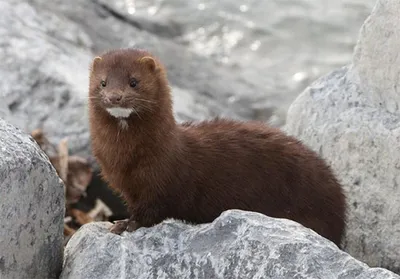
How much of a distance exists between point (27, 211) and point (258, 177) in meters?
0.99

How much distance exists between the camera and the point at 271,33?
29.7 ft

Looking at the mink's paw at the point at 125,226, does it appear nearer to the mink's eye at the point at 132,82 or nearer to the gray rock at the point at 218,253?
the gray rock at the point at 218,253

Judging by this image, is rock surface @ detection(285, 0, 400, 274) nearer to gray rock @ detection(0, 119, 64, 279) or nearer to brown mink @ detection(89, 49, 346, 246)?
brown mink @ detection(89, 49, 346, 246)

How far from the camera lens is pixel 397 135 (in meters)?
3.81

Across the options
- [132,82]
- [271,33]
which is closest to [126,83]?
[132,82]

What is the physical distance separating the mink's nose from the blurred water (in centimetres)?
471

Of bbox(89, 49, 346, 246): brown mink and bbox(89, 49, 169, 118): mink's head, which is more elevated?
bbox(89, 49, 169, 118): mink's head

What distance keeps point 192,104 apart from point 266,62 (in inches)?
97.4

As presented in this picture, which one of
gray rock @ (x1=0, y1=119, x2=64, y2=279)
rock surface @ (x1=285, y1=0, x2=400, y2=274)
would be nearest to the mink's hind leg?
gray rock @ (x1=0, y1=119, x2=64, y2=279)

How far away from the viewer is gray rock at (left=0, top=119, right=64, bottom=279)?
3055 millimetres

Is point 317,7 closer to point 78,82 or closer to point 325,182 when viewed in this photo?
point 78,82

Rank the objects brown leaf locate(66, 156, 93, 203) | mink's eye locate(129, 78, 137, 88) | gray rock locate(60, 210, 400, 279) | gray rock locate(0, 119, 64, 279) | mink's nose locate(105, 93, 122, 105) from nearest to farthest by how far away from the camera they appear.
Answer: gray rock locate(60, 210, 400, 279), gray rock locate(0, 119, 64, 279), mink's nose locate(105, 93, 122, 105), mink's eye locate(129, 78, 137, 88), brown leaf locate(66, 156, 93, 203)

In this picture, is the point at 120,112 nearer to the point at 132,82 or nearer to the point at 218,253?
the point at 132,82

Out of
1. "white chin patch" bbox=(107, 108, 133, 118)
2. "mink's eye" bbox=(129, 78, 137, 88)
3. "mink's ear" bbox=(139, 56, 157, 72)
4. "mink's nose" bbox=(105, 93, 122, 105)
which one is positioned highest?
"mink's ear" bbox=(139, 56, 157, 72)
